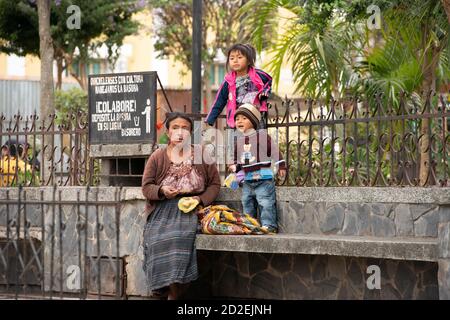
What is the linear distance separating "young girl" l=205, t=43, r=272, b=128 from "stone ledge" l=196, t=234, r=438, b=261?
1.28m

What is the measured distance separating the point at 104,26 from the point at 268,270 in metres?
12.5

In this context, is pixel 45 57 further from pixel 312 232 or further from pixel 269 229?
pixel 312 232

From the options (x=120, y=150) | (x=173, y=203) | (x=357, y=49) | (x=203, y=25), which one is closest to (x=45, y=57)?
(x=357, y=49)

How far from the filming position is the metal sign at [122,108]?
419 inches

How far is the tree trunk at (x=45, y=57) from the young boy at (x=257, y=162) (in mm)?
5956

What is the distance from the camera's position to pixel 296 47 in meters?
13.6

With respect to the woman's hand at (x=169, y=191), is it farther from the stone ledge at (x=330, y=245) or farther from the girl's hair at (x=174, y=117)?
the girl's hair at (x=174, y=117)

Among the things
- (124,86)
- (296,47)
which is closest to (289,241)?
(124,86)

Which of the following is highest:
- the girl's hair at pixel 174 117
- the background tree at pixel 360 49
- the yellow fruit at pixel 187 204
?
the background tree at pixel 360 49

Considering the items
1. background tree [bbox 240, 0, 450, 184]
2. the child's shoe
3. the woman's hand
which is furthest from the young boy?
background tree [bbox 240, 0, 450, 184]

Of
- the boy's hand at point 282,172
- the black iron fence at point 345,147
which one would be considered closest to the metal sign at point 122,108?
the black iron fence at point 345,147

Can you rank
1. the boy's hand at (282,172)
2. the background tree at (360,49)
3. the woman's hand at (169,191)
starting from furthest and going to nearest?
the background tree at (360,49)
the boy's hand at (282,172)
the woman's hand at (169,191)

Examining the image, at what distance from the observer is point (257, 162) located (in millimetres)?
9719
